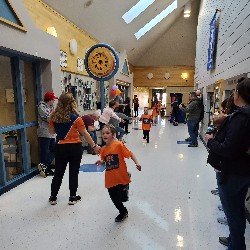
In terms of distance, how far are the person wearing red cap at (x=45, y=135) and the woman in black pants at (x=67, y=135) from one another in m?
1.08

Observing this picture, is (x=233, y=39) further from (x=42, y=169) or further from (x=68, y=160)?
(x=42, y=169)

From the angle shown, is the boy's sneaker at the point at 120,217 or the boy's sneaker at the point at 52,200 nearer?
the boy's sneaker at the point at 120,217

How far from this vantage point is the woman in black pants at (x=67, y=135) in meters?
2.78

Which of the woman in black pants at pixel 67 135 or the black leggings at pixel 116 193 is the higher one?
the woman in black pants at pixel 67 135

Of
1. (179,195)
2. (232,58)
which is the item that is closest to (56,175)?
(179,195)

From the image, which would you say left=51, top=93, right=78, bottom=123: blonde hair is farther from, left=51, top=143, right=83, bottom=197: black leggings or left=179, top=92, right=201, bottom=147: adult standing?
left=179, top=92, right=201, bottom=147: adult standing

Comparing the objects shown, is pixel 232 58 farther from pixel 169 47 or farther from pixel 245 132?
pixel 169 47

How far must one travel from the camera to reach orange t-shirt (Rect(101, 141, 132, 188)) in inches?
95.0

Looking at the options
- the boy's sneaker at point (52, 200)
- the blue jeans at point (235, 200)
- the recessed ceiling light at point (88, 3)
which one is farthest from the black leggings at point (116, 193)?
the recessed ceiling light at point (88, 3)

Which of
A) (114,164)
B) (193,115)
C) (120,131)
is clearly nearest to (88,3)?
(120,131)

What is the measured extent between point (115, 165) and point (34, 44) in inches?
96.4

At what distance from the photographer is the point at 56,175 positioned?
2.96 m

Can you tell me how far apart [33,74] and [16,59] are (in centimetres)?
58

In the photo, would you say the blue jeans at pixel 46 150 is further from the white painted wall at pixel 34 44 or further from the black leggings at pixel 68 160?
the black leggings at pixel 68 160
